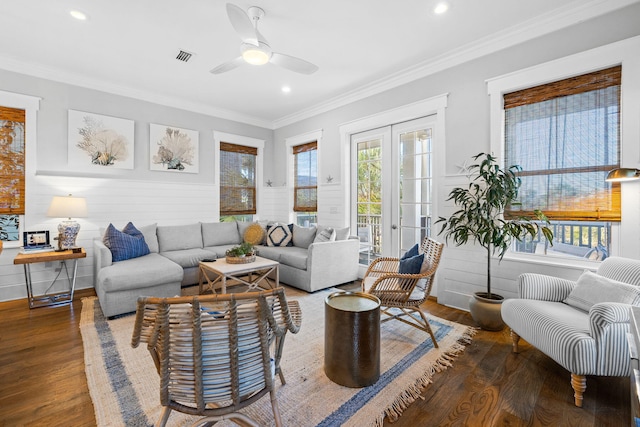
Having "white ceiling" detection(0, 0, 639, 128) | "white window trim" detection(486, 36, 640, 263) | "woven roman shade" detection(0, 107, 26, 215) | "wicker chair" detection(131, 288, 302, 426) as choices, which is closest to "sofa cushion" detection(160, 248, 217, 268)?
"woven roman shade" detection(0, 107, 26, 215)

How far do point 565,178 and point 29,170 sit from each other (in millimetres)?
6070

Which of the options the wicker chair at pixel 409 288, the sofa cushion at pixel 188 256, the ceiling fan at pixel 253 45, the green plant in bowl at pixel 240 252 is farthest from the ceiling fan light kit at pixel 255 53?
the sofa cushion at pixel 188 256

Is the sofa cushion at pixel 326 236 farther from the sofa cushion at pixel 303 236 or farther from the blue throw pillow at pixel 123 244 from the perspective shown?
the blue throw pillow at pixel 123 244

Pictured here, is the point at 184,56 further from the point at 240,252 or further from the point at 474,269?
the point at 474,269

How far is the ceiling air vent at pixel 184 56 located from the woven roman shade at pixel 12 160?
2.14 m

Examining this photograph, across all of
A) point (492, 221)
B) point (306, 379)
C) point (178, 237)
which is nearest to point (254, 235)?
point (178, 237)

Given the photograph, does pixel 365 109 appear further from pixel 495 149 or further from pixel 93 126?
pixel 93 126

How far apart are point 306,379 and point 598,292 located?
2.09m

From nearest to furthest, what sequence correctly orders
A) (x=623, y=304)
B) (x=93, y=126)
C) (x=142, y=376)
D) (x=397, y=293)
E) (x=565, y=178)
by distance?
(x=623, y=304) < (x=142, y=376) < (x=397, y=293) < (x=565, y=178) < (x=93, y=126)

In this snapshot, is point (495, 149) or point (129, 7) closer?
point (129, 7)

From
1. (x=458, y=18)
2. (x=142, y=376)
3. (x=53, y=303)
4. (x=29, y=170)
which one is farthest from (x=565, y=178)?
(x=29, y=170)

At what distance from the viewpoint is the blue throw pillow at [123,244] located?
3.61 metres

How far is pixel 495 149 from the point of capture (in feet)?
10.4

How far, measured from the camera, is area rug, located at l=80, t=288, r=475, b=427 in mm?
1664
